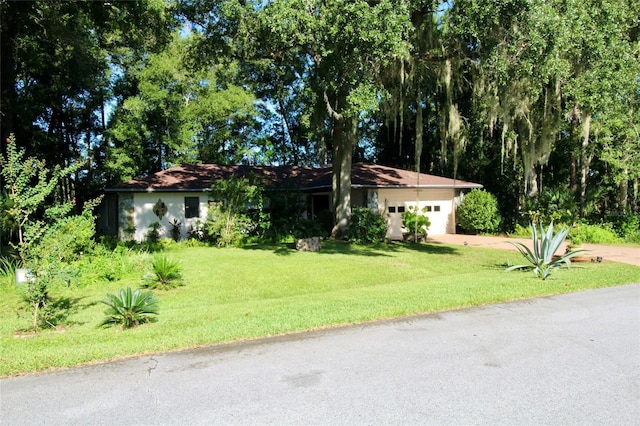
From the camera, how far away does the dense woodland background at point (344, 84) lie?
1159 centimetres

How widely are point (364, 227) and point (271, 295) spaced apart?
31.2 ft

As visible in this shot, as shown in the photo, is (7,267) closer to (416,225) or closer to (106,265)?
(106,265)

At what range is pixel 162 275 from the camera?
965cm

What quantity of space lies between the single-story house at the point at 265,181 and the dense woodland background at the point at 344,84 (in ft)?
8.91

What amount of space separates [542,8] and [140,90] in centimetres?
2220

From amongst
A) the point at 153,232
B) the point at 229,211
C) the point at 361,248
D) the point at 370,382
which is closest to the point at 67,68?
the point at 153,232

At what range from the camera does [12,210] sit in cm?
612

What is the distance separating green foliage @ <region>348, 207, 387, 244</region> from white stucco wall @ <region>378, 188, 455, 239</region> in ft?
9.61

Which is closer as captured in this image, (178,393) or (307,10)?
(178,393)

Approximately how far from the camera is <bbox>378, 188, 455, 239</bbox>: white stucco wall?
71.9 ft

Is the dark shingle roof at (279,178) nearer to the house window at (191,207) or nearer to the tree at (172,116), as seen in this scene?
the house window at (191,207)

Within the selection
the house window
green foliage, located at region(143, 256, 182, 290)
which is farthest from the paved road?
the house window

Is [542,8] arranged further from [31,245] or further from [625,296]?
[31,245]

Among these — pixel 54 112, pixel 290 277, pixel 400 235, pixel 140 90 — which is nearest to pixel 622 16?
pixel 400 235
